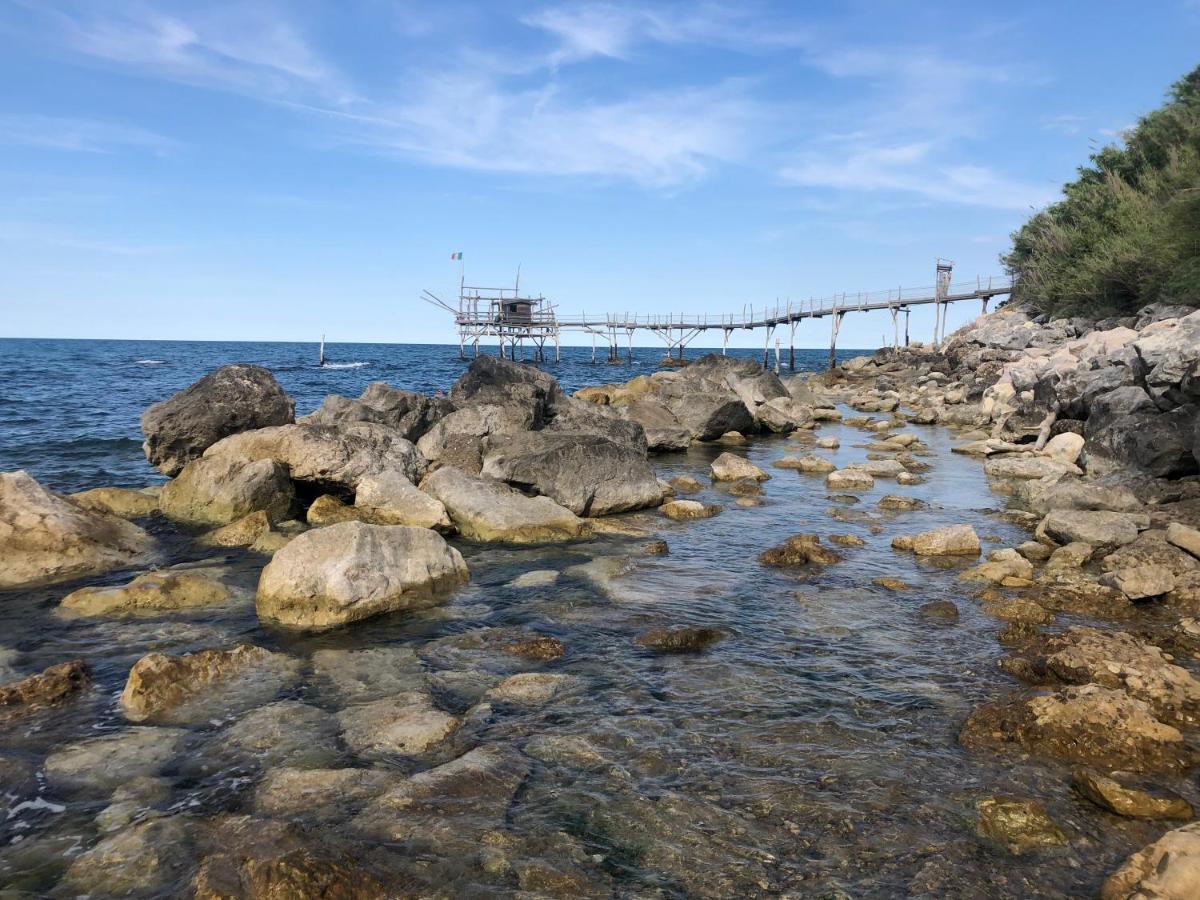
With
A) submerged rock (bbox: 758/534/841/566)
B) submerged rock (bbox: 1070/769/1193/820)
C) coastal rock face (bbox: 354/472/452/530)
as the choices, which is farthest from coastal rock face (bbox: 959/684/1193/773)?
coastal rock face (bbox: 354/472/452/530)

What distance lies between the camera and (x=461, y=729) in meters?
6.19

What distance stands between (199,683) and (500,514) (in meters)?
6.12

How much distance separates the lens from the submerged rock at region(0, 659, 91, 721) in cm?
648

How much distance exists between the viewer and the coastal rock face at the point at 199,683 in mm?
6445

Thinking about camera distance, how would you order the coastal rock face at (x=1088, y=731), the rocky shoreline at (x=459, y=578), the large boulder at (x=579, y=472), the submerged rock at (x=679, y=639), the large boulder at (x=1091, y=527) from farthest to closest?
1. the large boulder at (x=579, y=472)
2. the large boulder at (x=1091, y=527)
3. the submerged rock at (x=679, y=639)
4. the coastal rock face at (x=1088, y=731)
5. the rocky shoreline at (x=459, y=578)

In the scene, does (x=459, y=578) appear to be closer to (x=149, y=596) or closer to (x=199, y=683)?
(x=149, y=596)

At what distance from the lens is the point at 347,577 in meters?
8.65

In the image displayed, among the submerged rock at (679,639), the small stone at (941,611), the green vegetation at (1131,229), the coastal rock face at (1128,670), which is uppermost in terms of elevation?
the green vegetation at (1131,229)

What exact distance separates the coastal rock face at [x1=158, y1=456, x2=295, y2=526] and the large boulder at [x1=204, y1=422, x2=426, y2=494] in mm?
337

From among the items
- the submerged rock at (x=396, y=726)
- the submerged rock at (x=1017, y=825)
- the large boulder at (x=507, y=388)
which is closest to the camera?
the submerged rock at (x=1017, y=825)

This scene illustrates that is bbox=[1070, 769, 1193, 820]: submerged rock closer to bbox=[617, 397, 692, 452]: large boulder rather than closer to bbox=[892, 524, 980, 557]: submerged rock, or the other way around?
bbox=[892, 524, 980, 557]: submerged rock

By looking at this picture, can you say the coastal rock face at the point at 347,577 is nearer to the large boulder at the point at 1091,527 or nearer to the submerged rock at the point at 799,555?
the submerged rock at the point at 799,555

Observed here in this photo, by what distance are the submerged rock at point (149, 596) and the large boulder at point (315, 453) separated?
4153mm

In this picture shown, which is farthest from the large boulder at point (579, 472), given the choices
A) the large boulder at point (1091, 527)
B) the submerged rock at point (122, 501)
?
the large boulder at point (1091, 527)
